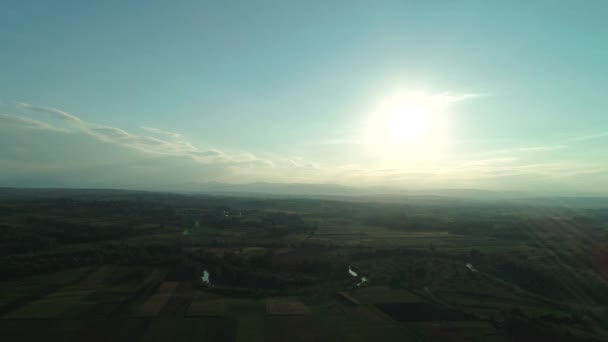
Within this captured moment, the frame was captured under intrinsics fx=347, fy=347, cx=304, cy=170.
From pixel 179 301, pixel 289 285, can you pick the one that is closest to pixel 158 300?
pixel 179 301

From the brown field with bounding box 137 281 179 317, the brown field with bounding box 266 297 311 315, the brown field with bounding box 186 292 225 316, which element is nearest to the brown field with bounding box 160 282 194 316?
the brown field with bounding box 137 281 179 317

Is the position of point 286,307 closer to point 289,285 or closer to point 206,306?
point 206,306

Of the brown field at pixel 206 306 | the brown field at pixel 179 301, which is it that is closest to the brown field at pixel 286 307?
the brown field at pixel 206 306

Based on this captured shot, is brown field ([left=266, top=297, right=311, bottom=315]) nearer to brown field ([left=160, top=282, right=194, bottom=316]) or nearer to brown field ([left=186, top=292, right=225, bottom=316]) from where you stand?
brown field ([left=186, top=292, right=225, bottom=316])

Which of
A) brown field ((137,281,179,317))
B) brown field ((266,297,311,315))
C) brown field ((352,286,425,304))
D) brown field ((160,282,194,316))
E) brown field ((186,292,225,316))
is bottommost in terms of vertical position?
brown field ((352,286,425,304))

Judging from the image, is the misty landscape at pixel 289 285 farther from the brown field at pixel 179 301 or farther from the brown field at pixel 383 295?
the brown field at pixel 383 295

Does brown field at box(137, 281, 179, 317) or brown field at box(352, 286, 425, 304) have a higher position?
brown field at box(137, 281, 179, 317)

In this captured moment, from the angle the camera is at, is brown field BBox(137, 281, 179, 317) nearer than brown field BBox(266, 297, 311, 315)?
Yes

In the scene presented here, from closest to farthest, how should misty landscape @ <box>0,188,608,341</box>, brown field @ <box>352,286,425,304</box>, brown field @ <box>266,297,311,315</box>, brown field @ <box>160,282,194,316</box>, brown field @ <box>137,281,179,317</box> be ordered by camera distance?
misty landscape @ <box>0,188,608,341</box> < brown field @ <box>137,281,179,317</box> < brown field @ <box>160,282,194,316</box> < brown field @ <box>266,297,311,315</box> < brown field @ <box>352,286,425,304</box>
